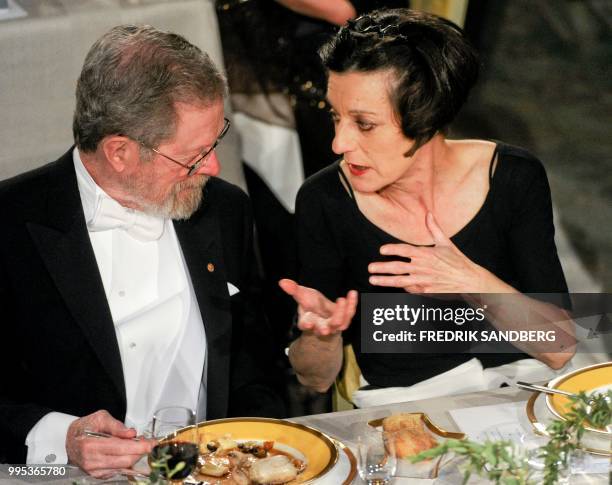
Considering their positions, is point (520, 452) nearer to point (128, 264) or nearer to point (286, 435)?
point (286, 435)

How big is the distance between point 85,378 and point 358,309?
87 centimetres

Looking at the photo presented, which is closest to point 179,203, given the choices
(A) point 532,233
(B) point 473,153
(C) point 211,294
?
(C) point 211,294

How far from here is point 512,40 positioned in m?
3.35

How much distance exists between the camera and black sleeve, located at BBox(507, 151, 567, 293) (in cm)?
292

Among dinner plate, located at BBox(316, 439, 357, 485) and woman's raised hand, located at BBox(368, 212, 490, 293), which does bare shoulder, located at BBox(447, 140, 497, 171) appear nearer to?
woman's raised hand, located at BBox(368, 212, 490, 293)

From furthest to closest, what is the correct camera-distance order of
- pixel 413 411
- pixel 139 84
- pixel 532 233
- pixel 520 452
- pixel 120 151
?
pixel 532 233, pixel 120 151, pixel 139 84, pixel 413 411, pixel 520 452

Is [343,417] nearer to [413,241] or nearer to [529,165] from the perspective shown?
[413,241]

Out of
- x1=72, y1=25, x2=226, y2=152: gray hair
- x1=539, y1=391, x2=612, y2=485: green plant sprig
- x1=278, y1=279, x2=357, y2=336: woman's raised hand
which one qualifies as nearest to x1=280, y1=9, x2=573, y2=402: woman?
x1=278, y1=279, x2=357, y2=336: woman's raised hand

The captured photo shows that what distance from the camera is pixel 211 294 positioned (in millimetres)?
2760

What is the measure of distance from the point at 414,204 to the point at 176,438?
52.9 inches

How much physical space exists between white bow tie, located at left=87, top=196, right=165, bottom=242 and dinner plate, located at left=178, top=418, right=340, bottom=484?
2.27 ft

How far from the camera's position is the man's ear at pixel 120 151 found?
2545 millimetres

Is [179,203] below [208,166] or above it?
below

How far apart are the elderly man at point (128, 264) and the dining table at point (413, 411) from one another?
233 millimetres
